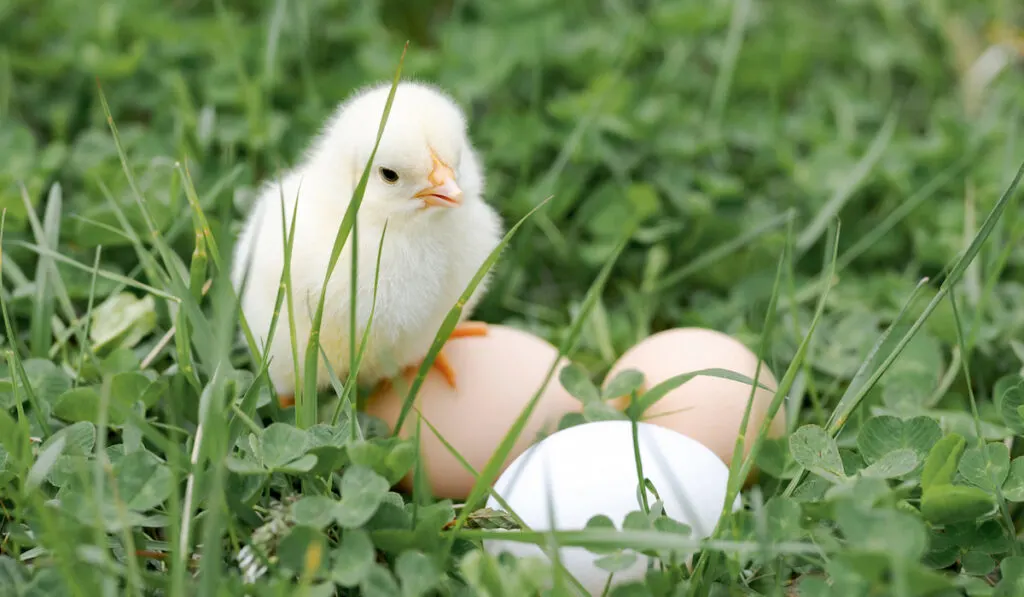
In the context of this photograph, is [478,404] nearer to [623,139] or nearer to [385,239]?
[385,239]

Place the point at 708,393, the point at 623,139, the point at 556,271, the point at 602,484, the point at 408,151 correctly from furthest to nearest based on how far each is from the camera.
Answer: the point at 623,139
the point at 556,271
the point at 708,393
the point at 408,151
the point at 602,484

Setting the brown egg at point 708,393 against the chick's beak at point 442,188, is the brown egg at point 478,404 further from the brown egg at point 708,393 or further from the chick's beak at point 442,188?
the chick's beak at point 442,188

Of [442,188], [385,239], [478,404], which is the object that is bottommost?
[478,404]

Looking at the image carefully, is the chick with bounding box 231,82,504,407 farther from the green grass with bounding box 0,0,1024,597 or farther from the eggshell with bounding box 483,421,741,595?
the eggshell with bounding box 483,421,741,595

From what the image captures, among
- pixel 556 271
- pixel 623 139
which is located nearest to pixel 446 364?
pixel 556 271

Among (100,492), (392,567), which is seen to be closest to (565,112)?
(392,567)

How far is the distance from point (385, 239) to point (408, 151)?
0.56 ft

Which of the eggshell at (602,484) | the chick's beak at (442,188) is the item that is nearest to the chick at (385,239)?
the chick's beak at (442,188)

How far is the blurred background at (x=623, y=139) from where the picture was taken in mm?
2109

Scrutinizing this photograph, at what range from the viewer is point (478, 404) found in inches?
68.2

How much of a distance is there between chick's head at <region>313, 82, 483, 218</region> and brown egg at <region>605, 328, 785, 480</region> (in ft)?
1.59

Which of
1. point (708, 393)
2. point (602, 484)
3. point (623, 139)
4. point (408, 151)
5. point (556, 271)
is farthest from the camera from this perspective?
point (623, 139)

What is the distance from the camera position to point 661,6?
2893 millimetres

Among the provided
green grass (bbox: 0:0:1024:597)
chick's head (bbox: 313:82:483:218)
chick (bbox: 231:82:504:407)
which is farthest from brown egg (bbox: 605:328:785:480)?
chick's head (bbox: 313:82:483:218)
